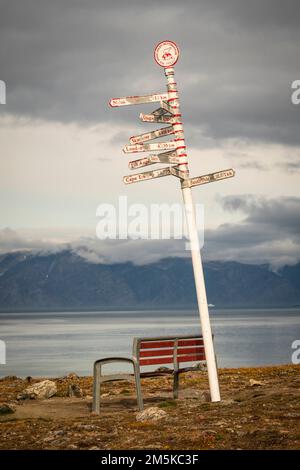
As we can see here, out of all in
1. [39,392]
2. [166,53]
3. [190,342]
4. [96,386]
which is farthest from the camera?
[39,392]

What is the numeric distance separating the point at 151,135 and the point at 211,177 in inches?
64.2

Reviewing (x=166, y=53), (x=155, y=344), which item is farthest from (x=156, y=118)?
(x=155, y=344)

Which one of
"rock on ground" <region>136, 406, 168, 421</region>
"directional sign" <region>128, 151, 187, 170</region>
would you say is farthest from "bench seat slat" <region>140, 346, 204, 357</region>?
"directional sign" <region>128, 151, 187, 170</region>

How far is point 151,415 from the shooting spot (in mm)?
13820

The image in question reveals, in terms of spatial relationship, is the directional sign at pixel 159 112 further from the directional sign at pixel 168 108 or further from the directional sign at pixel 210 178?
the directional sign at pixel 210 178

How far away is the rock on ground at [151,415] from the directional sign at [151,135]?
5818 millimetres

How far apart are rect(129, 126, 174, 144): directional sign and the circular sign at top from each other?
1.44 metres

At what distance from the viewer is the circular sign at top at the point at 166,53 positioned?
647 inches

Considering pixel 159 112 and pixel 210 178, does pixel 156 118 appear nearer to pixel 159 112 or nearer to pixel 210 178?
pixel 159 112

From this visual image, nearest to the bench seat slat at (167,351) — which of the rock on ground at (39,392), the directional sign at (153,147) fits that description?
the directional sign at (153,147)
